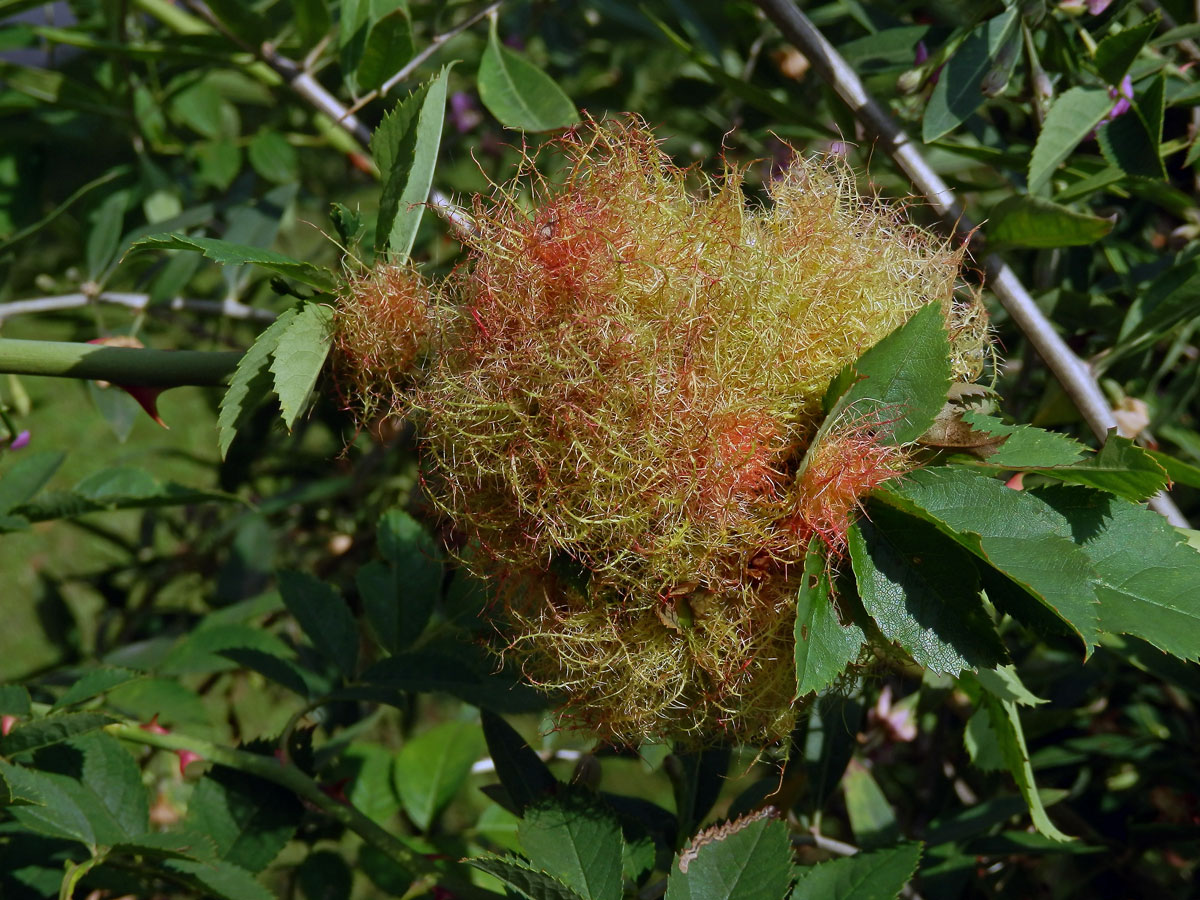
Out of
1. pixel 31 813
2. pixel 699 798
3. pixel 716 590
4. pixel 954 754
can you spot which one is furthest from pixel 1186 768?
pixel 31 813

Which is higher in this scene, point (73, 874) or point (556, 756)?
point (73, 874)

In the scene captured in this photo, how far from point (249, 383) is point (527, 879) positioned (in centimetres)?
63

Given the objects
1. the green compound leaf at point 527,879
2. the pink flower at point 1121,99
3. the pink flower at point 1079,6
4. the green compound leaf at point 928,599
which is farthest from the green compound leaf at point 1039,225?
the green compound leaf at point 527,879

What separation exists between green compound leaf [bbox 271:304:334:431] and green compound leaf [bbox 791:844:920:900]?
2.67ft

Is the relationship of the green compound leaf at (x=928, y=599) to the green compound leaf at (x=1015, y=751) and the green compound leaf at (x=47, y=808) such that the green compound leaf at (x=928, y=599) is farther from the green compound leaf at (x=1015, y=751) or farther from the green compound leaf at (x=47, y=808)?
the green compound leaf at (x=47, y=808)

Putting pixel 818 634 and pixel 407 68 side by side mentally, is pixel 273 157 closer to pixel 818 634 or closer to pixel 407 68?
pixel 407 68

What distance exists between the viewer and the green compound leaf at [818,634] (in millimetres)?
913

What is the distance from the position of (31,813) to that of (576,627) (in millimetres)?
795

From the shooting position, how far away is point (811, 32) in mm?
1544

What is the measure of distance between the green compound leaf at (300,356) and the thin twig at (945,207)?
2.83 feet

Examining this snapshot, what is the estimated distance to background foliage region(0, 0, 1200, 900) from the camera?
4.03 ft

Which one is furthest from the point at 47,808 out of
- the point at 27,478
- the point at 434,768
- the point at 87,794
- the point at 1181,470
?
the point at 1181,470

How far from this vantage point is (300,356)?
1.07m

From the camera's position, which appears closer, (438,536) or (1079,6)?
(1079,6)
